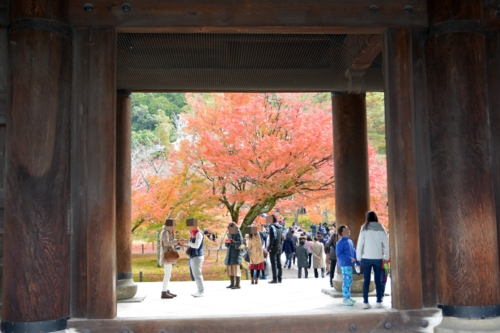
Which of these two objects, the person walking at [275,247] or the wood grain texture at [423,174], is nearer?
the wood grain texture at [423,174]

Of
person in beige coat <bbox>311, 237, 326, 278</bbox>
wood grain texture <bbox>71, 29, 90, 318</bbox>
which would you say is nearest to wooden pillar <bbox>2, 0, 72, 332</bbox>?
wood grain texture <bbox>71, 29, 90, 318</bbox>

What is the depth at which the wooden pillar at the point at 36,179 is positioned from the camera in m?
4.45

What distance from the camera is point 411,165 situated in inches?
201

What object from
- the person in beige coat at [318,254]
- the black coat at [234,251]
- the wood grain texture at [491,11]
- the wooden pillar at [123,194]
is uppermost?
the wood grain texture at [491,11]

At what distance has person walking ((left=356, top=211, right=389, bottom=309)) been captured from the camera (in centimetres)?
620

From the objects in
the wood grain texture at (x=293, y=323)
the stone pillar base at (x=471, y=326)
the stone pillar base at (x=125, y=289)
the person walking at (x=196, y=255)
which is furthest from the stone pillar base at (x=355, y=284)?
the stone pillar base at (x=125, y=289)

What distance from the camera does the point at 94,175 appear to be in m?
4.85

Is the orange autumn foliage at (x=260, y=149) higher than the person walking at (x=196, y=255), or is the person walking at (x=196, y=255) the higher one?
the orange autumn foliage at (x=260, y=149)

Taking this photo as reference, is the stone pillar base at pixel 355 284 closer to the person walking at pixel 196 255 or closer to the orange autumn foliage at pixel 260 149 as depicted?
the person walking at pixel 196 255

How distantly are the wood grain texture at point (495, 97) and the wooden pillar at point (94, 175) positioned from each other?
3.97 metres

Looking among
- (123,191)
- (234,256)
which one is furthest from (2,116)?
(234,256)

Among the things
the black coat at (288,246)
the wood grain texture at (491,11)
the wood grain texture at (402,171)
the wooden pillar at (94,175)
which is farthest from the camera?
the black coat at (288,246)

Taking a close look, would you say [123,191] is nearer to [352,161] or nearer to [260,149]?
[352,161]

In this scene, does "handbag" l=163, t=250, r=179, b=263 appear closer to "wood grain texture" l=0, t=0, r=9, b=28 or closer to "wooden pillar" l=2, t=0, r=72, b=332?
"wooden pillar" l=2, t=0, r=72, b=332
